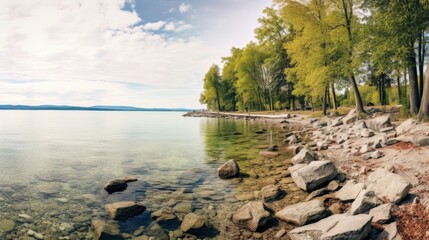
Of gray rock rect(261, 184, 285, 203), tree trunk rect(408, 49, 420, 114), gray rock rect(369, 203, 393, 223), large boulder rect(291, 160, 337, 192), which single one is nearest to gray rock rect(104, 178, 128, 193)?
gray rock rect(261, 184, 285, 203)

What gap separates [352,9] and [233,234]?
82.4ft

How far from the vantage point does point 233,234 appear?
6.36 metres

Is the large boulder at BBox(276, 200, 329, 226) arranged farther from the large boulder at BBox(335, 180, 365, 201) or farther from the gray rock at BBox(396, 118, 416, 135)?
the gray rock at BBox(396, 118, 416, 135)

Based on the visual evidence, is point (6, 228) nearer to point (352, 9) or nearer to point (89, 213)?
point (89, 213)

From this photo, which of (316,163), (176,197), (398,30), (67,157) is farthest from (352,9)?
(67,157)

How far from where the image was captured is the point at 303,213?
655 centimetres

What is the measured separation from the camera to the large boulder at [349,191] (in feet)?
24.3

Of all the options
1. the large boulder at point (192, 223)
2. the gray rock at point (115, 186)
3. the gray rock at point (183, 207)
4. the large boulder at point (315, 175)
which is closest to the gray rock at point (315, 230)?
→ the large boulder at point (192, 223)

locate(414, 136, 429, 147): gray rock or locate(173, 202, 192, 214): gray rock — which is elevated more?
locate(414, 136, 429, 147): gray rock

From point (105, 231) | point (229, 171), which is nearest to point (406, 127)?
point (229, 171)

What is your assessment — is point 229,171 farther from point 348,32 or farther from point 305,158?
point 348,32

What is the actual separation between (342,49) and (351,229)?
81.0 feet

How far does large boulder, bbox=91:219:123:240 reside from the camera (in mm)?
6200

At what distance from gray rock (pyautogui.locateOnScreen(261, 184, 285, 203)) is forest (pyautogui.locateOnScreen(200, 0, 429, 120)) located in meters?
10.0
